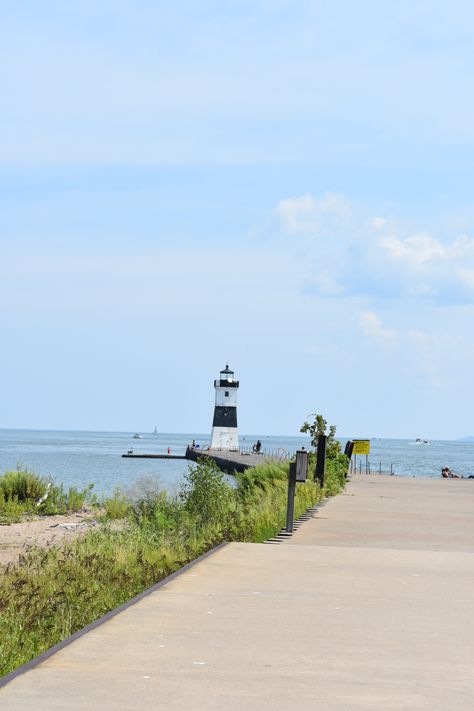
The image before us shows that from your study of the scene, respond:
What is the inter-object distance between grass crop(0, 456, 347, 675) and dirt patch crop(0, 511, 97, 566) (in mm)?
1500

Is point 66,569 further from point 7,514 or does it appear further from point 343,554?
point 7,514

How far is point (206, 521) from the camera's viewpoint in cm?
1906

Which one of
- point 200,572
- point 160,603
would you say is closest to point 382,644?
point 160,603

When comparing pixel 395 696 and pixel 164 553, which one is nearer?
pixel 395 696

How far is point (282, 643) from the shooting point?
7.49 meters

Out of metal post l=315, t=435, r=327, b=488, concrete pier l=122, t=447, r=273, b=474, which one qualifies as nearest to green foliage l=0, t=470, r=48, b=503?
metal post l=315, t=435, r=327, b=488

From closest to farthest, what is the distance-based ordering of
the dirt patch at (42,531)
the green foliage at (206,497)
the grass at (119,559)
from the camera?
1. the grass at (119,559)
2. the green foliage at (206,497)
3. the dirt patch at (42,531)

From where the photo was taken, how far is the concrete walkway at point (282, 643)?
6008 millimetres

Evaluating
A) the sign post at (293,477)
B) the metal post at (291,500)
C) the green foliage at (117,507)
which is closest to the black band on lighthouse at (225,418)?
the green foliage at (117,507)

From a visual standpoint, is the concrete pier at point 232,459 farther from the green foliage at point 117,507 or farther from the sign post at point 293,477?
the sign post at point 293,477

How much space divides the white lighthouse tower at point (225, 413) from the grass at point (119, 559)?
67.1 metres

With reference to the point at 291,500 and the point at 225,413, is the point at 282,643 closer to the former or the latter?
the point at 291,500

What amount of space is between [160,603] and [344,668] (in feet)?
8.77

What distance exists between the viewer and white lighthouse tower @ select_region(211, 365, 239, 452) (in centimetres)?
9194
